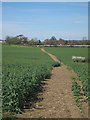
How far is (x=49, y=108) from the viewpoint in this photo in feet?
19.6

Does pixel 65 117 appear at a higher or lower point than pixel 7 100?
lower

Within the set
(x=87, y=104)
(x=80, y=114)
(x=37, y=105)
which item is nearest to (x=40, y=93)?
(x=37, y=105)

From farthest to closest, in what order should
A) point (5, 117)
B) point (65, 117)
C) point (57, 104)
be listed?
1. point (57, 104)
2. point (65, 117)
3. point (5, 117)

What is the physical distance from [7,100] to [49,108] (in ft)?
4.23

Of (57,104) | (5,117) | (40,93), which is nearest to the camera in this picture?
(5,117)

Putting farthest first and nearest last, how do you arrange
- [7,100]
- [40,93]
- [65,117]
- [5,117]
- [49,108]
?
[40,93]
[49,108]
[7,100]
[65,117]
[5,117]

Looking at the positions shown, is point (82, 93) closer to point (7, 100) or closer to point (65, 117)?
point (65, 117)

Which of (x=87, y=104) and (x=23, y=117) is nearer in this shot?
(x=23, y=117)

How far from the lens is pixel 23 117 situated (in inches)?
201

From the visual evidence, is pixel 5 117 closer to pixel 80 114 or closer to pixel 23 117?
pixel 23 117

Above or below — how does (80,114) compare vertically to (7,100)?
below

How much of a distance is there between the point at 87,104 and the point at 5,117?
9.21ft

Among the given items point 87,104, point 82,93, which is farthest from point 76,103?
point 82,93

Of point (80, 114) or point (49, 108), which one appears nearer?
point (80, 114)
